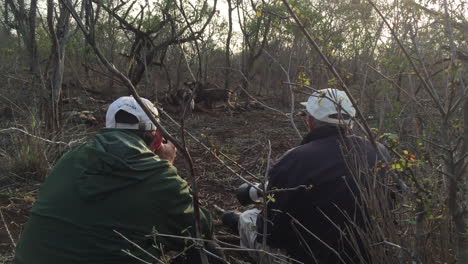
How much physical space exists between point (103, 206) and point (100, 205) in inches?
0.5

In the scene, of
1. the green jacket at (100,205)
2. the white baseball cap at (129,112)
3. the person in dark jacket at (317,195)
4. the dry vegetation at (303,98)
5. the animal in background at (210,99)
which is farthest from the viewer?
the animal in background at (210,99)

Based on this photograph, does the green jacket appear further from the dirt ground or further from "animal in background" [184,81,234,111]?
"animal in background" [184,81,234,111]

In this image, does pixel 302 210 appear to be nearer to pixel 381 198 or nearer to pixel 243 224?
pixel 381 198

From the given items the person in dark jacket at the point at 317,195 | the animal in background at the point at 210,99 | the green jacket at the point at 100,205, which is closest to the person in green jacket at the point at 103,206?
the green jacket at the point at 100,205

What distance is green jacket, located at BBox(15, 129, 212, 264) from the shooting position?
2.00 meters

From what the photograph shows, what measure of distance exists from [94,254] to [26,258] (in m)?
0.35

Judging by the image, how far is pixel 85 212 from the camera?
6.54 feet

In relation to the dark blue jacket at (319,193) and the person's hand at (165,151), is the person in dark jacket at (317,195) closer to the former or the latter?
the dark blue jacket at (319,193)

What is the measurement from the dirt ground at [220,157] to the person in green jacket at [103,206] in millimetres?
277

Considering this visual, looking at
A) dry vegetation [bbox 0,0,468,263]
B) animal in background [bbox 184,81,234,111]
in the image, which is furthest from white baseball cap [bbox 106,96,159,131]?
animal in background [bbox 184,81,234,111]

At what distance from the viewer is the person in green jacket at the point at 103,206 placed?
6.55 ft

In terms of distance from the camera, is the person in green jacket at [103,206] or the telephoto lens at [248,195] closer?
the person in green jacket at [103,206]

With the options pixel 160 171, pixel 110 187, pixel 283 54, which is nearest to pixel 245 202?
pixel 160 171

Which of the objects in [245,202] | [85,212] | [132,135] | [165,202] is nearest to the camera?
[85,212]
